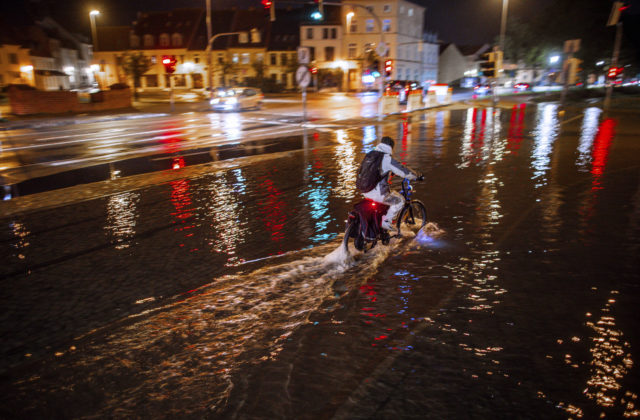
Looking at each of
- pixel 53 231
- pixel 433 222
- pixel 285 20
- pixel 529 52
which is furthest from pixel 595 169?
pixel 285 20

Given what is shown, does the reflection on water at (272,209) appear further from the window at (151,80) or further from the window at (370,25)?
the window at (151,80)

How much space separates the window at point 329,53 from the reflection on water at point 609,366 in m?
66.2

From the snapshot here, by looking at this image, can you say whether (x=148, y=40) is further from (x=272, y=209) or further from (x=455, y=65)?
(x=272, y=209)

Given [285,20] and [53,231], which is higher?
[285,20]

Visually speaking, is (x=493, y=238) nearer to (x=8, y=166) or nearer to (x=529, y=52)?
(x=8, y=166)

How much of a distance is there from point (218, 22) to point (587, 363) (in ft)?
249

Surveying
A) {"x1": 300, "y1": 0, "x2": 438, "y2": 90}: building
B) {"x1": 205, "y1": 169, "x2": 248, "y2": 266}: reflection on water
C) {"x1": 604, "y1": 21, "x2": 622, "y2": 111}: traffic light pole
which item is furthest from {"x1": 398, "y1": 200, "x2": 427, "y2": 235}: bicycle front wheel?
{"x1": 300, "y1": 0, "x2": 438, "y2": 90}: building

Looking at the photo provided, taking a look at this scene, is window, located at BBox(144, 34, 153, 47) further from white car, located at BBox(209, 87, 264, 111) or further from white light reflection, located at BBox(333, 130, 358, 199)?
white light reflection, located at BBox(333, 130, 358, 199)

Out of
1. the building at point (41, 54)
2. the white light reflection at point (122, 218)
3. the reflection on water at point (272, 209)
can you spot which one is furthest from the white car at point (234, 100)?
the building at point (41, 54)

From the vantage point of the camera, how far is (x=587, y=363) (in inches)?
152

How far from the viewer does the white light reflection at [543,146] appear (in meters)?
11.5

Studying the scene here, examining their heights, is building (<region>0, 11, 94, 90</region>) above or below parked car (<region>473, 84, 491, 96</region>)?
above

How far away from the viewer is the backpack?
6059 millimetres

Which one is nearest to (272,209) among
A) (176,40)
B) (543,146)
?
(543,146)
